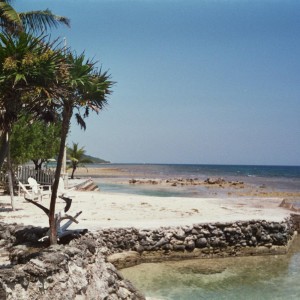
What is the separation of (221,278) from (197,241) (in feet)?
8.90

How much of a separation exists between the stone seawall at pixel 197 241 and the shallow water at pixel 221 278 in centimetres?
46

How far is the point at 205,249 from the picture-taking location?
572 inches

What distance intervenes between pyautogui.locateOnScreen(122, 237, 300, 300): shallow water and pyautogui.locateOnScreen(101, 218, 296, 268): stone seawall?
465 mm

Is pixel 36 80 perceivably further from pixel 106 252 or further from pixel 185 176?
pixel 185 176

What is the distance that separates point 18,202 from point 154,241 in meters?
9.14

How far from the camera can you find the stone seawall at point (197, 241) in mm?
13273

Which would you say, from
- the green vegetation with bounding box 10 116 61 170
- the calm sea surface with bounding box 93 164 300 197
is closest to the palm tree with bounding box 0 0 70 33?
the green vegetation with bounding box 10 116 61 170

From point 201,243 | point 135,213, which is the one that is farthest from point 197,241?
point 135,213

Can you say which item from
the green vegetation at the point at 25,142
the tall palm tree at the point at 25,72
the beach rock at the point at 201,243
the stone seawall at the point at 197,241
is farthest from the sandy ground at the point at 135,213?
the tall palm tree at the point at 25,72

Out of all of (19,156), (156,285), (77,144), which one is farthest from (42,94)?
(77,144)

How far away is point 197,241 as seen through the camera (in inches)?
567

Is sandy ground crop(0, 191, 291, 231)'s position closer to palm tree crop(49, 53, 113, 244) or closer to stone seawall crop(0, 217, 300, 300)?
stone seawall crop(0, 217, 300, 300)

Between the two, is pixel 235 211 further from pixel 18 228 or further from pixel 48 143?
pixel 48 143

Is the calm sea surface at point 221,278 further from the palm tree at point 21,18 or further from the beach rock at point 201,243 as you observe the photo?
the palm tree at point 21,18
